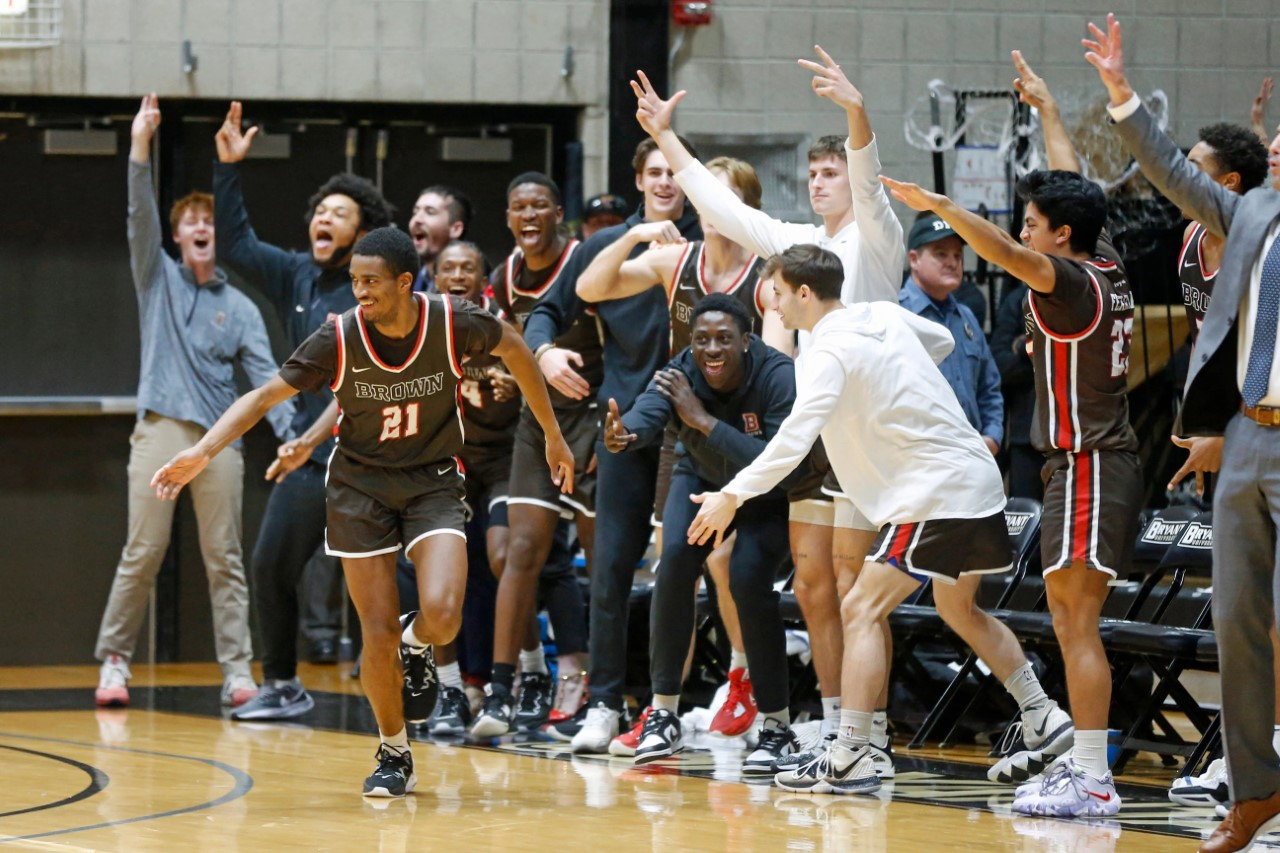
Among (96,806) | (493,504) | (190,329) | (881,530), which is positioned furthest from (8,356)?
(881,530)

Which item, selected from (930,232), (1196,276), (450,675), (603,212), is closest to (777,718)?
(450,675)

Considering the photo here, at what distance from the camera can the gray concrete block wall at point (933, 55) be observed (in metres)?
9.40

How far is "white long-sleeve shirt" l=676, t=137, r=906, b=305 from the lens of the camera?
5.54 m

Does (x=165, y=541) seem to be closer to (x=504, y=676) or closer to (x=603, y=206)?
(x=504, y=676)

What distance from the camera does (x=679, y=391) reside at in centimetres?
581

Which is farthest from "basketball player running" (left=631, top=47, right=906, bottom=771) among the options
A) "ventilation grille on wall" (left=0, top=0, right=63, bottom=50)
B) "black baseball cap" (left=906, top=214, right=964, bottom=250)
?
"ventilation grille on wall" (left=0, top=0, right=63, bottom=50)

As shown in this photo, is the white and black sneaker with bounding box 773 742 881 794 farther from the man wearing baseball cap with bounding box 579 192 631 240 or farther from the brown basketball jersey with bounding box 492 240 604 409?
the man wearing baseball cap with bounding box 579 192 631 240

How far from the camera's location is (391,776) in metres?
5.22

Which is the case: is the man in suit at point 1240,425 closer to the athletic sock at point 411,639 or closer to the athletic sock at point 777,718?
the athletic sock at point 777,718

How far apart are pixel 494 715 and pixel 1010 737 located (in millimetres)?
1798

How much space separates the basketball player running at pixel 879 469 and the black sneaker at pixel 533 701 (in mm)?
1570

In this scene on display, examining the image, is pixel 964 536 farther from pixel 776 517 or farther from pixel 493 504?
pixel 493 504

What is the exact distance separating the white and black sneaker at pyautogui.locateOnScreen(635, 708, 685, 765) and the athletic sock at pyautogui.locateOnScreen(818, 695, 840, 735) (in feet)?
1.62

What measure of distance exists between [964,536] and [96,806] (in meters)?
2.55
